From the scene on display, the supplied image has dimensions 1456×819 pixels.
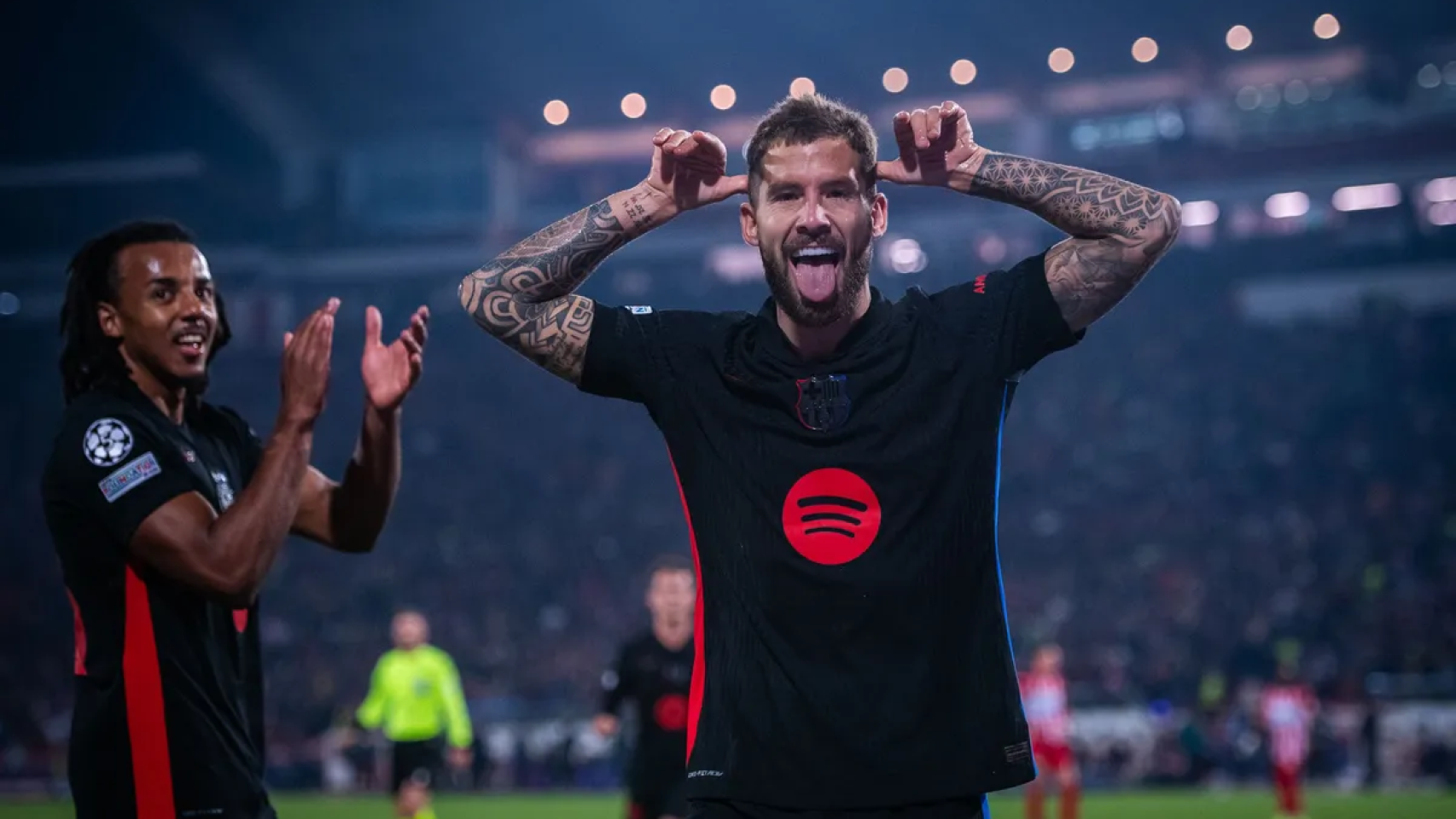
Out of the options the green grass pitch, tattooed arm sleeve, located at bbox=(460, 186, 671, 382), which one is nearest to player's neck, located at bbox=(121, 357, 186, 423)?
tattooed arm sleeve, located at bbox=(460, 186, 671, 382)

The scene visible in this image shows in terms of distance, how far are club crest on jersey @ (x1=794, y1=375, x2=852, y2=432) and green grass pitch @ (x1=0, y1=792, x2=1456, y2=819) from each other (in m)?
14.9

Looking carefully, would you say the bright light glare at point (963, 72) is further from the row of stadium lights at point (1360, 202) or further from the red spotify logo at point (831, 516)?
the red spotify logo at point (831, 516)

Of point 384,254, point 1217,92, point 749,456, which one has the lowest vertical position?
point 749,456

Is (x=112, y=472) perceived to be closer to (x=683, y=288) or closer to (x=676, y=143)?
(x=676, y=143)

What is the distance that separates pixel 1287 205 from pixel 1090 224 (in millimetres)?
34707

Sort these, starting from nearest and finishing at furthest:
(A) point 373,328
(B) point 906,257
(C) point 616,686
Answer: (A) point 373,328 < (C) point 616,686 < (B) point 906,257

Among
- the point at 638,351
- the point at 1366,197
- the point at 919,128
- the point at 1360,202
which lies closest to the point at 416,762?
the point at 638,351

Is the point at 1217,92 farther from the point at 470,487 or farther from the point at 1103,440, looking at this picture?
the point at 470,487

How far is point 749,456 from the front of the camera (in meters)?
3.51

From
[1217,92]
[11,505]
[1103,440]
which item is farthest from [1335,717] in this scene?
[11,505]

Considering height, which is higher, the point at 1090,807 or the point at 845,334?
the point at 845,334

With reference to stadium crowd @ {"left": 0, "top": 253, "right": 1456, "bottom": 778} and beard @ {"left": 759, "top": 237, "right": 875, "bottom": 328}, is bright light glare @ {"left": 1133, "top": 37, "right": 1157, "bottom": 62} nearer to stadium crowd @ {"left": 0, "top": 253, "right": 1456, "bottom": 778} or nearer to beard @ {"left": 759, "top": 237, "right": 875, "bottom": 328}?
stadium crowd @ {"left": 0, "top": 253, "right": 1456, "bottom": 778}

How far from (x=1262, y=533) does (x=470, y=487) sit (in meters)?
18.2

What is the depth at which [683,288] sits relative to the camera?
1437 inches
